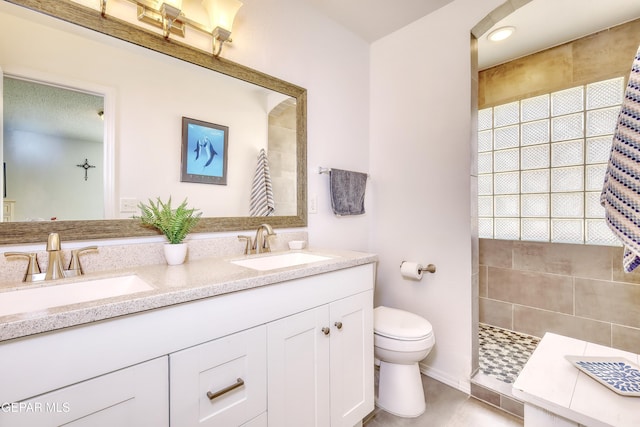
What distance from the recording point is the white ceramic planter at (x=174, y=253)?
1226 millimetres

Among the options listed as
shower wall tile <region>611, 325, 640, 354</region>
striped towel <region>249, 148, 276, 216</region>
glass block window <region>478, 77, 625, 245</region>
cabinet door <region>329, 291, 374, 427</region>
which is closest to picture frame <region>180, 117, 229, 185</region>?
striped towel <region>249, 148, 276, 216</region>

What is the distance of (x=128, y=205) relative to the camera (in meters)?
1.23

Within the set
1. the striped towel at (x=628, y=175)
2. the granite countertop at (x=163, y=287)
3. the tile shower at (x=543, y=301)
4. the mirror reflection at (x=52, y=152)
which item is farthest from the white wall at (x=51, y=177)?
the tile shower at (x=543, y=301)

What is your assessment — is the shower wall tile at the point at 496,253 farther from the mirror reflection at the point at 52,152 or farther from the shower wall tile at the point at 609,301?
the mirror reflection at the point at 52,152

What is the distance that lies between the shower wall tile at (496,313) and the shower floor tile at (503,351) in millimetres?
48

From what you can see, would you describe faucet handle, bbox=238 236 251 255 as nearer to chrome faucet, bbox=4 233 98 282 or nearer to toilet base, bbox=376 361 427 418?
chrome faucet, bbox=4 233 98 282

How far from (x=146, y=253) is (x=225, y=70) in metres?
0.99

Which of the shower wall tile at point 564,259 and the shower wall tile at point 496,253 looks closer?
the shower wall tile at point 564,259

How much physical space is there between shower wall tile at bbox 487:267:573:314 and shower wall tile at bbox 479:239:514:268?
54mm

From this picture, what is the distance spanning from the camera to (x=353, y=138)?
220cm

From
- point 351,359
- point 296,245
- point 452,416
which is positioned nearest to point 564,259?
point 452,416

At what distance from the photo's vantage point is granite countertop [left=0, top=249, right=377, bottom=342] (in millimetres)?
619

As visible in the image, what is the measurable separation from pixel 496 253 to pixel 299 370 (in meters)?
2.24

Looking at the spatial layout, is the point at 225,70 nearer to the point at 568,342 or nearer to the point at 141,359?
the point at 141,359
